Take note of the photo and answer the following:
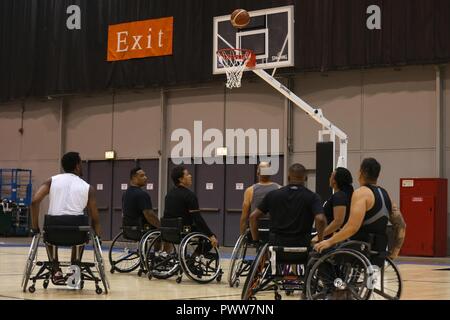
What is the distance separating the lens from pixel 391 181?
53.0ft

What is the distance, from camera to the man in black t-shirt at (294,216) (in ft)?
22.4

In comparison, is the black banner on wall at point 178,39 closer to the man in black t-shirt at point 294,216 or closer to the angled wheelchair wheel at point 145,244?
the angled wheelchair wheel at point 145,244

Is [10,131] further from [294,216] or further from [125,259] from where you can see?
[294,216]

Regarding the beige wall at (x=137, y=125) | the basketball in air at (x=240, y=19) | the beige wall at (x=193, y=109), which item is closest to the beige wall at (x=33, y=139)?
the beige wall at (x=137, y=125)

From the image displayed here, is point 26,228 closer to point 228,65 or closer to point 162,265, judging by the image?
point 228,65

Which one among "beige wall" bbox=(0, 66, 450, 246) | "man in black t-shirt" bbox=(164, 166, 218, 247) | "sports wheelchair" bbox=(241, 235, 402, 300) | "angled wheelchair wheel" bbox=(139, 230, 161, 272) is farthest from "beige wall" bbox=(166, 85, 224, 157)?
"sports wheelchair" bbox=(241, 235, 402, 300)

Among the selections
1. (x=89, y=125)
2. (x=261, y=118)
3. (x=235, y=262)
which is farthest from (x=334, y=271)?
(x=89, y=125)

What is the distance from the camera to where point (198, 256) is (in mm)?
9656

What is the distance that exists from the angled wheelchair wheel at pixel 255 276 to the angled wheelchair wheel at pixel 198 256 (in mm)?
2671
